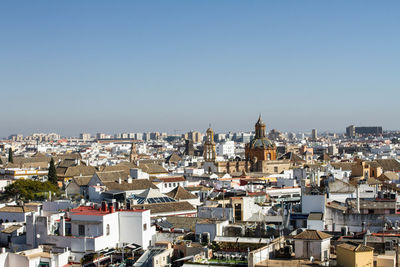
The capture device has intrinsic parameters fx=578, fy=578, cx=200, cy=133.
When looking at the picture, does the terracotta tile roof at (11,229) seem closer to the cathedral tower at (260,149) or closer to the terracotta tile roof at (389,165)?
the cathedral tower at (260,149)

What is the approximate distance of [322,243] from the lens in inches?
762

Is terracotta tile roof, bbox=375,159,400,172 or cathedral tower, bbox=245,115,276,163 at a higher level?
cathedral tower, bbox=245,115,276,163

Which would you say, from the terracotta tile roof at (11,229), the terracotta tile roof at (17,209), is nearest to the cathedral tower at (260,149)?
the terracotta tile roof at (17,209)

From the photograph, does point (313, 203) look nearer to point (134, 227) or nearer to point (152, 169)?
point (134, 227)

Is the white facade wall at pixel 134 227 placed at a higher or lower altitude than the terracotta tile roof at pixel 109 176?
lower

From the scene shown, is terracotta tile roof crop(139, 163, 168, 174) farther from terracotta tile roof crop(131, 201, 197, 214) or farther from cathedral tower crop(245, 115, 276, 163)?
terracotta tile roof crop(131, 201, 197, 214)

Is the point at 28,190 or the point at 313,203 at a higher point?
the point at 313,203

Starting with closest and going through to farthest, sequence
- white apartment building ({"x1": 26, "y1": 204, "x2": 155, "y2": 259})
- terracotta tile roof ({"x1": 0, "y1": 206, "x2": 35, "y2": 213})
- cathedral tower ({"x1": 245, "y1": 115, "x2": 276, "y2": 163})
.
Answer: white apartment building ({"x1": 26, "y1": 204, "x2": 155, "y2": 259}) → terracotta tile roof ({"x1": 0, "y1": 206, "x2": 35, "y2": 213}) → cathedral tower ({"x1": 245, "y1": 115, "x2": 276, "y2": 163})

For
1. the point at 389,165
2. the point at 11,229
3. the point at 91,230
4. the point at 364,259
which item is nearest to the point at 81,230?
the point at 91,230

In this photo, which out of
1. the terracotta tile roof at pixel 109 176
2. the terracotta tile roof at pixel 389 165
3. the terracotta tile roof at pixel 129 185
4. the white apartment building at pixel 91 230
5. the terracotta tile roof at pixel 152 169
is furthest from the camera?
the terracotta tile roof at pixel 389 165

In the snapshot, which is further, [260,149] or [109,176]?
[260,149]

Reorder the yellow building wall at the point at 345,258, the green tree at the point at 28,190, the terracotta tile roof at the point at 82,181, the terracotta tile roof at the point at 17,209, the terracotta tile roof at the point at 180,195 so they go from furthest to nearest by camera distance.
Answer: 1. the terracotta tile roof at the point at 82,181
2. the green tree at the point at 28,190
3. the terracotta tile roof at the point at 180,195
4. the terracotta tile roof at the point at 17,209
5. the yellow building wall at the point at 345,258

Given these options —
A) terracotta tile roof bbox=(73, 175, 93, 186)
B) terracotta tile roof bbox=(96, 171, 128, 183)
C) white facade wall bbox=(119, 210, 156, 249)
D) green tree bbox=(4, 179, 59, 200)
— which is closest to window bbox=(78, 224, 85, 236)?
white facade wall bbox=(119, 210, 156, 249)

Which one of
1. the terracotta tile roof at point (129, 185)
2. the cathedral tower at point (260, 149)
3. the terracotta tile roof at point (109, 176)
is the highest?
the cathedral tower at point (260, 149)
